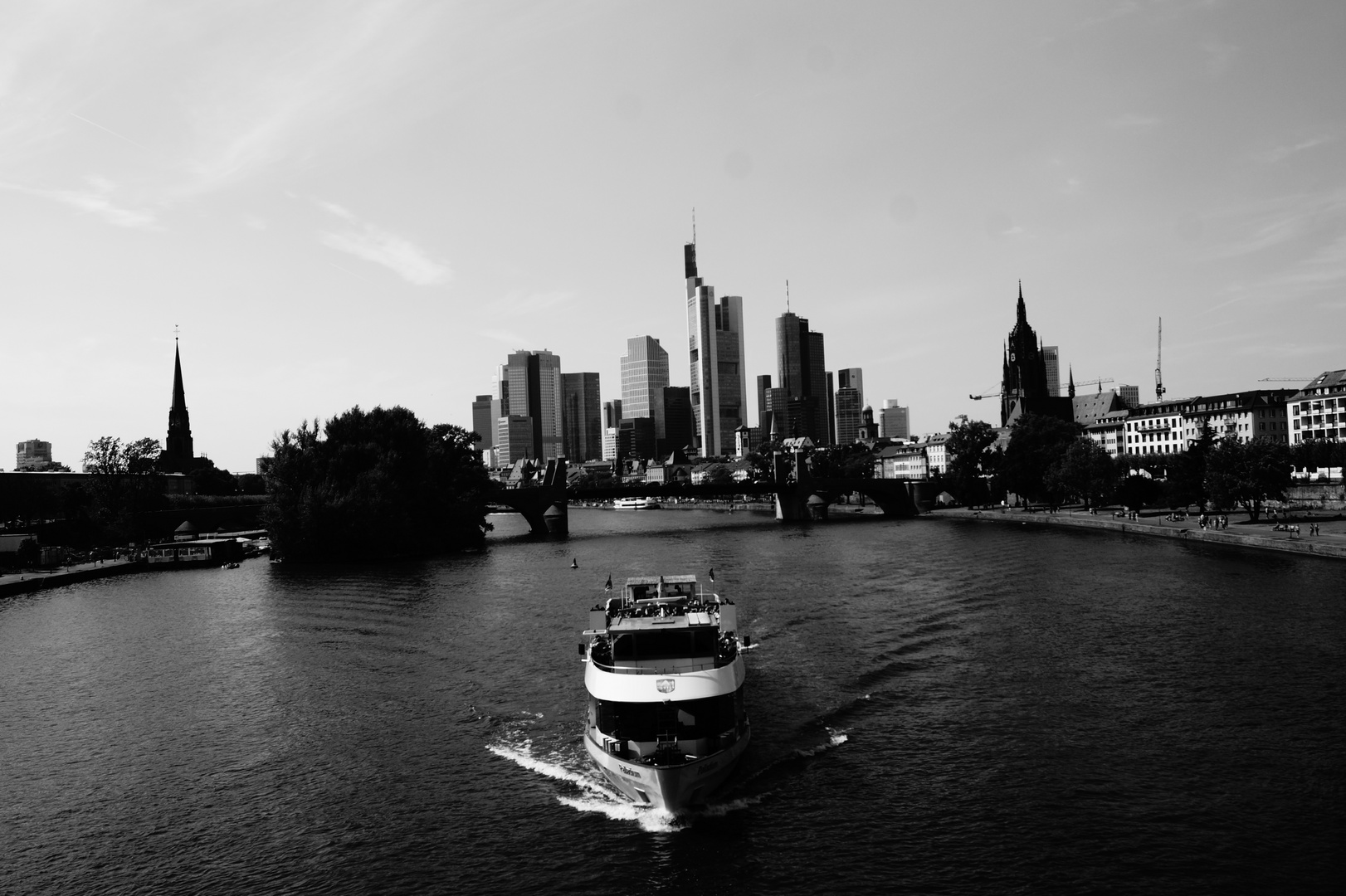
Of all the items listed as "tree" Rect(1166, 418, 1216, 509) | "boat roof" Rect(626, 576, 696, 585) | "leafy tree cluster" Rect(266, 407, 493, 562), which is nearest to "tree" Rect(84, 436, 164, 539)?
"leafy tree cluster" Rect(266, 407, 493, 562)

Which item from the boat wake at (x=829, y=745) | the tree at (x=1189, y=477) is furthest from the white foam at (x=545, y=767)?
the tree at (x=1189, y=477)

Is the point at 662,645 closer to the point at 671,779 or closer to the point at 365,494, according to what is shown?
the point at 671,779

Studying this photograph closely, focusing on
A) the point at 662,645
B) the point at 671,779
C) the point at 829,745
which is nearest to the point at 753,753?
the point at 829,745

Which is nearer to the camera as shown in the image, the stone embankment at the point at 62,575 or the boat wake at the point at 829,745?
the boat wake at the point at 829,745

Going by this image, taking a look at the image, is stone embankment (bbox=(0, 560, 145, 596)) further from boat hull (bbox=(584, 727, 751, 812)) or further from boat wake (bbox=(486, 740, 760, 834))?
boat hull (bbox=(584, 727, 751, 812))

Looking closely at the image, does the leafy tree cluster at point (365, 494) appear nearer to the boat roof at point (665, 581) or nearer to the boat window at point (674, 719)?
the boat roof at point (665, 581)

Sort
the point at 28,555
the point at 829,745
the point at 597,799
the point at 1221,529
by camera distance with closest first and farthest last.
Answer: the point at 597,799 < the point at 829,745 < the point at 1221,529 < the point at 28,555
